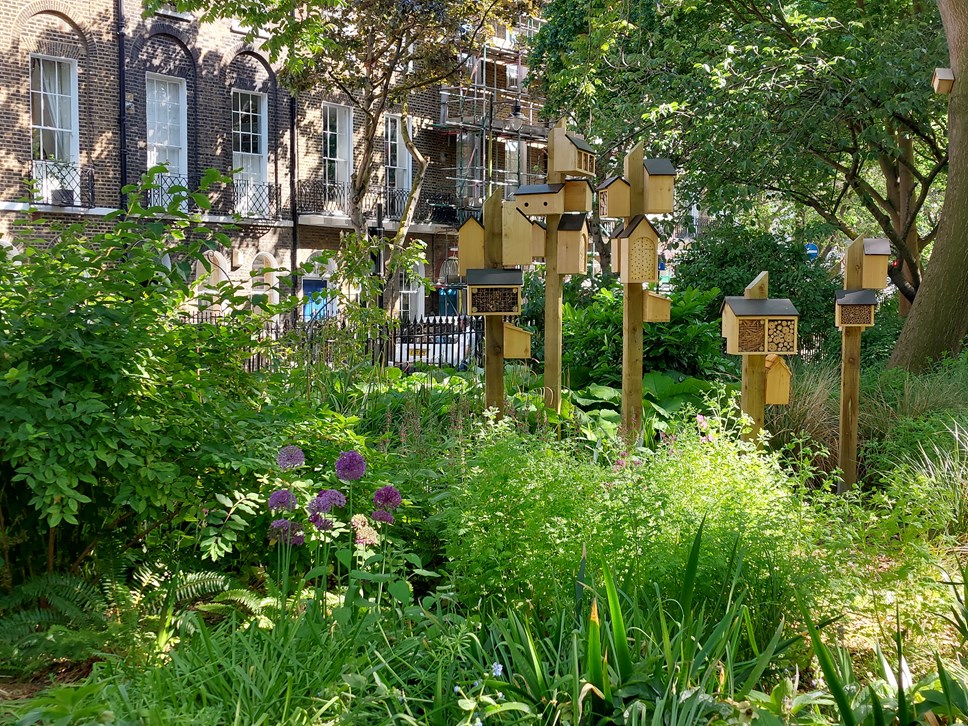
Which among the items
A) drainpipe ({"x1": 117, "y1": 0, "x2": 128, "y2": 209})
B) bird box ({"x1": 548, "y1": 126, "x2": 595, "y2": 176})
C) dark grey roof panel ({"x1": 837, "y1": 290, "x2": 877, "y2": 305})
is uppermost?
drainpipe ({"x1": 117, "y1": 0, "x2": 128, "y2": 209})

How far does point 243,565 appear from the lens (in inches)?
161

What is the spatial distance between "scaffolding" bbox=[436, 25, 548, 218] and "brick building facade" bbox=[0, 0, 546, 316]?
80 mm

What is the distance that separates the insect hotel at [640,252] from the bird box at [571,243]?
0.42 m

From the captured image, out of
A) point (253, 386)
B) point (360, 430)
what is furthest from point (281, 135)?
point (253, 386)

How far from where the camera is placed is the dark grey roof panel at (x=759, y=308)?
5941 mm

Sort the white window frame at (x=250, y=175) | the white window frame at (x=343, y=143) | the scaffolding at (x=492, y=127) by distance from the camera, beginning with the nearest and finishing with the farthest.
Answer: the white window frame at (x=250, y=175)
the white window frame at (x=343, y=143)
the scaffolding at (x=492, y=127)

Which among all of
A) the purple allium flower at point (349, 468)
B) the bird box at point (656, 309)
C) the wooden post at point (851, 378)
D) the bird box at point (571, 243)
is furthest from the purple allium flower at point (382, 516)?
the wooden post at point (851, 378)

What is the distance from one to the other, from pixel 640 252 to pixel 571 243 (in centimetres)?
57

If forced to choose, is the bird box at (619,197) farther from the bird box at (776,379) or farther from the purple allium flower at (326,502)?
the purple allium flower at (326,502)

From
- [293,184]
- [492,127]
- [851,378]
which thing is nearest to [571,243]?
[851,378]

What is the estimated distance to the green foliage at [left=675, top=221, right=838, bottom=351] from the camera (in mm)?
14406

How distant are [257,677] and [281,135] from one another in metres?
23.6

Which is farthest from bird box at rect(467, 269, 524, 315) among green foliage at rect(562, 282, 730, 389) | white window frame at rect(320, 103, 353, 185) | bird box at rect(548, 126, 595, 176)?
white window frame at rect(320, 103, 353, 185)

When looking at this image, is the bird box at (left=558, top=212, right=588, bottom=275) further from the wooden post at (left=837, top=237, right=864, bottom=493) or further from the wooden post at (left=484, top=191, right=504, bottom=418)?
the wooden post at (left=837, top=237, right=864, bottom=493)
